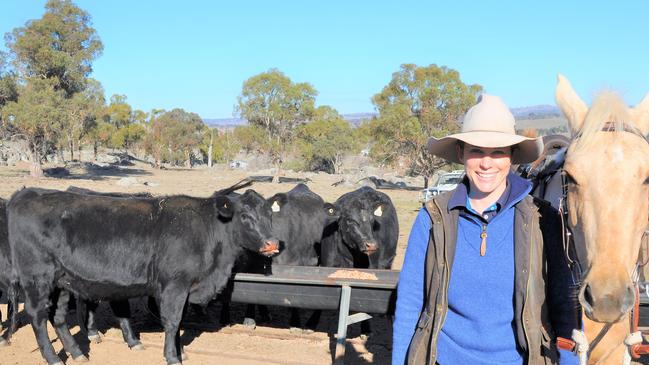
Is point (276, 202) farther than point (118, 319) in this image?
Yes

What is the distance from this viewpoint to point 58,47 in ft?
108

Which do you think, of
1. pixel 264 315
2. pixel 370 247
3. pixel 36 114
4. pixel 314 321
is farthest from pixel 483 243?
pixel 36 114

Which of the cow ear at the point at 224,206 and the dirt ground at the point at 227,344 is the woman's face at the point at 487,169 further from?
the cow ear at the point at 224,206

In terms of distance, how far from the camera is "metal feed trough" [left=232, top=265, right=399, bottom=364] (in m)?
5.36

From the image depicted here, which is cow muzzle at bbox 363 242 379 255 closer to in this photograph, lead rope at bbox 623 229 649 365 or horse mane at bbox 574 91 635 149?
lead rope at bbox 623 229 649 365

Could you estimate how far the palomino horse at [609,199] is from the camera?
6.56 feet

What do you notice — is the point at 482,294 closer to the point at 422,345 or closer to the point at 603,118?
the point at 422,345

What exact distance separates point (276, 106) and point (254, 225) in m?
30.2

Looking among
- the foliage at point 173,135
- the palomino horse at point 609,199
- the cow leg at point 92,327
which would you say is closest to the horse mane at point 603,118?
the palomino horse at point 609,199

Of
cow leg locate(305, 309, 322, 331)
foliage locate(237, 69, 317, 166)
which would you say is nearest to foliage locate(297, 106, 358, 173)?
foliage locate(237, 69, 317, 166)

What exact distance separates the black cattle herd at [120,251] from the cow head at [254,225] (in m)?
0.01

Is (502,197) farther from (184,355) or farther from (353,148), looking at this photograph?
(353,148)

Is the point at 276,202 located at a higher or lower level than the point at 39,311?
higher

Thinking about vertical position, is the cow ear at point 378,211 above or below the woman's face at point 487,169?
below
